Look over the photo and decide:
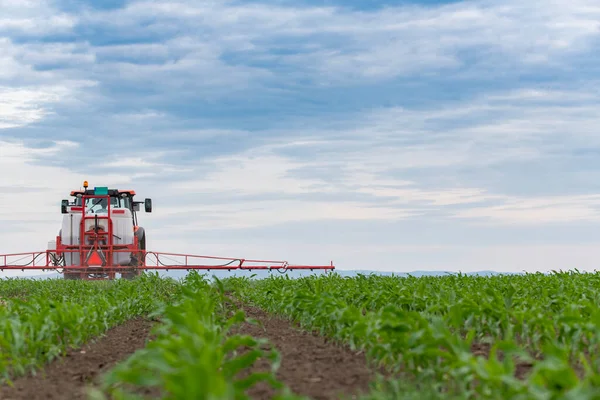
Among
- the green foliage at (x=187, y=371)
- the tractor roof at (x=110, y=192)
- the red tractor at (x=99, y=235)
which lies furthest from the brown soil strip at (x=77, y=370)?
the tractor roof at (x=110, y=192)

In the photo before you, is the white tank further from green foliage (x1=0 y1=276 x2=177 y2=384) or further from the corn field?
green foliage (x1=0 y1=276 x2=177 y2=384)

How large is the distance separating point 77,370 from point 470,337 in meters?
3.58

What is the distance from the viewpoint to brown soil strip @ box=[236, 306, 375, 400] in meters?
5.34

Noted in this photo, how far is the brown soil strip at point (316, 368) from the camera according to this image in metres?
5.34

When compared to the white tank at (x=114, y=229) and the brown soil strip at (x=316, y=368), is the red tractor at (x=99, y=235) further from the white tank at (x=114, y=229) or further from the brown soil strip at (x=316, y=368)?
the brown soil strip at (x=316, y=368)

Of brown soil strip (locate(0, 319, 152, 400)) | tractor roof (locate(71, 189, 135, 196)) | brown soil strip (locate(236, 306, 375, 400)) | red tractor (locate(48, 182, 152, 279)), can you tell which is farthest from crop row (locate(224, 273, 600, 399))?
tractor roof (locate(71, 189, 135, 196))

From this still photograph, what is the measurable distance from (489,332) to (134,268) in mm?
16803

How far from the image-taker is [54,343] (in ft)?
25.2

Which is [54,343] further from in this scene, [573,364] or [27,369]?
[573,364]

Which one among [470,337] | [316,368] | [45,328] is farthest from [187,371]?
[45,328]

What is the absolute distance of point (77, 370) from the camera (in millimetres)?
6758

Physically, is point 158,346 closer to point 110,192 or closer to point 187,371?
point 187,371

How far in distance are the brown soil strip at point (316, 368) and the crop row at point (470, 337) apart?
191 millimetres

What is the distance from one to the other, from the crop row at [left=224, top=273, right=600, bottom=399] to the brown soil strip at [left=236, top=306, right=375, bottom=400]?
0.19 m
